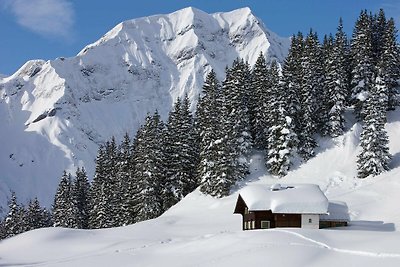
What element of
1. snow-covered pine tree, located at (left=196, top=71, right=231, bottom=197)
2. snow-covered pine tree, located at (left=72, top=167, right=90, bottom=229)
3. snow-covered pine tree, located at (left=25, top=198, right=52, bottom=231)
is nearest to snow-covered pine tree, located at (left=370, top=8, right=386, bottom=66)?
snow-covered pine tree, located at (left=196, top=71, right=231, bottom=197)

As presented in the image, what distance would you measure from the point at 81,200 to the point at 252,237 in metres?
54.5

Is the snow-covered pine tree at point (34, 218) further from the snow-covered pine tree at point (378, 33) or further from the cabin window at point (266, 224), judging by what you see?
the snow-covered pine tree at point (378, 33)

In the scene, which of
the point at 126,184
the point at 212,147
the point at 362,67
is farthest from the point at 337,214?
the point at 126,184

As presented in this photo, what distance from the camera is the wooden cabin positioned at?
153 ft

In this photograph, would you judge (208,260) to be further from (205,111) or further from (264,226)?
(205,111)

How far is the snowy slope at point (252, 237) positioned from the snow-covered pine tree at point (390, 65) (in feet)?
7.82

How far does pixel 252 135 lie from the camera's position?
7238 centimetres

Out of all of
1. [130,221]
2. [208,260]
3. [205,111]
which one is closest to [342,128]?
[205,111]

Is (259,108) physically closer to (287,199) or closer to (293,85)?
(293,85)

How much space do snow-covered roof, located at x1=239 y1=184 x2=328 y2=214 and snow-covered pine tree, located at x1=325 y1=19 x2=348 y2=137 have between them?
19744 millimetres

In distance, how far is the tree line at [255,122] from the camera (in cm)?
6550

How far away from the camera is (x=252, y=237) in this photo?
115 ft

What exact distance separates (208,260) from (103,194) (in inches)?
1823

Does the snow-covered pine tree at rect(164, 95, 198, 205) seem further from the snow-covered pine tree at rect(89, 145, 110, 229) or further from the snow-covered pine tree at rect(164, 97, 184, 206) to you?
the snow-covered pine tree at rect(89, 145, 110, 229)
